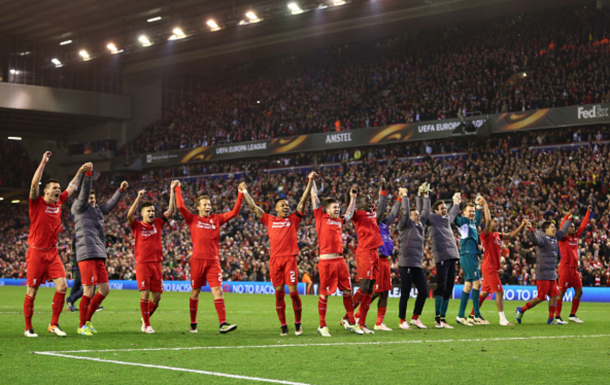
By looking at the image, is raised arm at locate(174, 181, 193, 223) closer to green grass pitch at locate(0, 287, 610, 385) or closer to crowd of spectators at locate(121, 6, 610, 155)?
green grass pitch at locate(0, 287, 610, 385)

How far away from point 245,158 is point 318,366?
139ft

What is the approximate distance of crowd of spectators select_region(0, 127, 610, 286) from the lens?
30.2m

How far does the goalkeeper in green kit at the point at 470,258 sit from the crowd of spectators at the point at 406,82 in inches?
897

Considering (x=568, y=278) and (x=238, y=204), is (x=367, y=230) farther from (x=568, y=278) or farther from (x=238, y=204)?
(x=568, y=278)

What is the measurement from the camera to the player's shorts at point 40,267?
11227 millimetres

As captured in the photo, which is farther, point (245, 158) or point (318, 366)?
point (245, 158)

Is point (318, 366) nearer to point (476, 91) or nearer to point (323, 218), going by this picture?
point (323, 218)

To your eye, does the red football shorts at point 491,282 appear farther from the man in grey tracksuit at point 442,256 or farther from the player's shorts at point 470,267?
the man in grey tracksuit at point 442,256

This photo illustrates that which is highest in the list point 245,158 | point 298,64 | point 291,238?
point 298,64

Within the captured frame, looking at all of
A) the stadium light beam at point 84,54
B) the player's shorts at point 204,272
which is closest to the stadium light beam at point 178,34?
the stadium light beam at point 84,54

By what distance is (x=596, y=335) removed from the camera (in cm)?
1213

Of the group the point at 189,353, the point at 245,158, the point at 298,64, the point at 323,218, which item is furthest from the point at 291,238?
the point at 298,64

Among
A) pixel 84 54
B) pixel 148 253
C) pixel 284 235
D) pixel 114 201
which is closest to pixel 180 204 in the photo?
pixel 114 201

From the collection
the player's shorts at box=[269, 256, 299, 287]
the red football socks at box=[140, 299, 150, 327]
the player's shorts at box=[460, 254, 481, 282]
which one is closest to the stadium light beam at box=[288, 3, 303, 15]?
the player's shorts at box=[460, 254, 481, 282]
